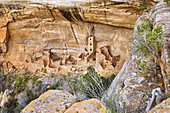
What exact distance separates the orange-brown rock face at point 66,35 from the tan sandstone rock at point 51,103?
6.27m

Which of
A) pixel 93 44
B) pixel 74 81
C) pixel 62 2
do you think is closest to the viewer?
pixel 62 2

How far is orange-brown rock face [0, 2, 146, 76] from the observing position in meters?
7.79

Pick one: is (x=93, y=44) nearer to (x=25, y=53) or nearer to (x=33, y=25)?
(x=33, y=25)

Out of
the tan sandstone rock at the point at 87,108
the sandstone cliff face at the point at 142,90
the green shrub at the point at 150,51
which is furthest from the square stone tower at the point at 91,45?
the tan sandstone rock at the point at 87,108

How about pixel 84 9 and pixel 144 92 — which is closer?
pixel 144 92

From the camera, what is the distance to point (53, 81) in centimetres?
902

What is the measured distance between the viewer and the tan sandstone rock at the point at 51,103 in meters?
1.38

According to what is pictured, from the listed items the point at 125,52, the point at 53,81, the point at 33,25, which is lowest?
the point at 53,81

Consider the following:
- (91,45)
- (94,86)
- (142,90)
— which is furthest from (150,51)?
(91,45)

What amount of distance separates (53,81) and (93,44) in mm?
3550

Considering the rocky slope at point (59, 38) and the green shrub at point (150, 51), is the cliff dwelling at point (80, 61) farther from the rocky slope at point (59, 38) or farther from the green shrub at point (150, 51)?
the green shrub at point (150, 51)

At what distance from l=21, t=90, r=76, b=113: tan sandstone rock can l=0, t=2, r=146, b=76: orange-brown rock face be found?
6268 mm

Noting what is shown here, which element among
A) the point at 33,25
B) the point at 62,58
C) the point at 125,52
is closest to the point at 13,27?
the point at 33,25

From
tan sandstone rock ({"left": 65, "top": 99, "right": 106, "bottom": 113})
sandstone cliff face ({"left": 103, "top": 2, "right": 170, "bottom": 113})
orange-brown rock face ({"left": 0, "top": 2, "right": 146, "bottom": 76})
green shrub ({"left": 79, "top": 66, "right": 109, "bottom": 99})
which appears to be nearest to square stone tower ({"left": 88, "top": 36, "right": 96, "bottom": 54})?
orange-brown rock face ({"left": 0, "top": 2, "right": 146, "bottom": 76})
